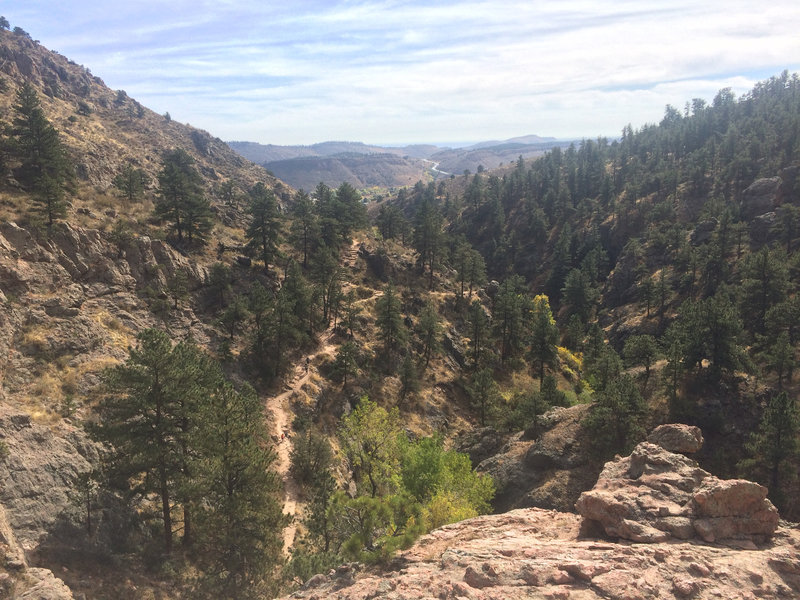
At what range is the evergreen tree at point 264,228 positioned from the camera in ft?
228

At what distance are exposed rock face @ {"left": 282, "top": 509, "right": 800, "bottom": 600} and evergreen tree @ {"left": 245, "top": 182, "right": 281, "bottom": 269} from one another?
6017 centimetres

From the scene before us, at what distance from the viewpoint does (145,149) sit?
15088 cm

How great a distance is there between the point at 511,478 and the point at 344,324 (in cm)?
3592

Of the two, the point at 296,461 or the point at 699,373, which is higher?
the point at 699,373

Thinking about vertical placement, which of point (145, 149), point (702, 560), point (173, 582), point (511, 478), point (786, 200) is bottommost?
point (511, 478)

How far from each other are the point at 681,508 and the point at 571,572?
6.08 metres

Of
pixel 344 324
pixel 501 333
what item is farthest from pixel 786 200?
pixel 344 324

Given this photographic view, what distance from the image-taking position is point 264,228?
70.2m

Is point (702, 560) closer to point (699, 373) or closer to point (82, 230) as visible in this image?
point (699, 373)

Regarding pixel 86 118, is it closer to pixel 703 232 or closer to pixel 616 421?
pixel 616 421

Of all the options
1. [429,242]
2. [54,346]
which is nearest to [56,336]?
[54,346]

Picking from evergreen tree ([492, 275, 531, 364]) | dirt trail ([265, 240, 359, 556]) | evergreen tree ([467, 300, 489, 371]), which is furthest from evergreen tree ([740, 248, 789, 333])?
dirt trail ([265, 240, 359, 556])

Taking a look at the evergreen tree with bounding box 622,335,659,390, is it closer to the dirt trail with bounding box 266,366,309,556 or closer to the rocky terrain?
the rocky terrain

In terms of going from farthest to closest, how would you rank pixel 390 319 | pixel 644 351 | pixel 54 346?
pixel 390 319 < pixel 644 351 < pixel 54 346
